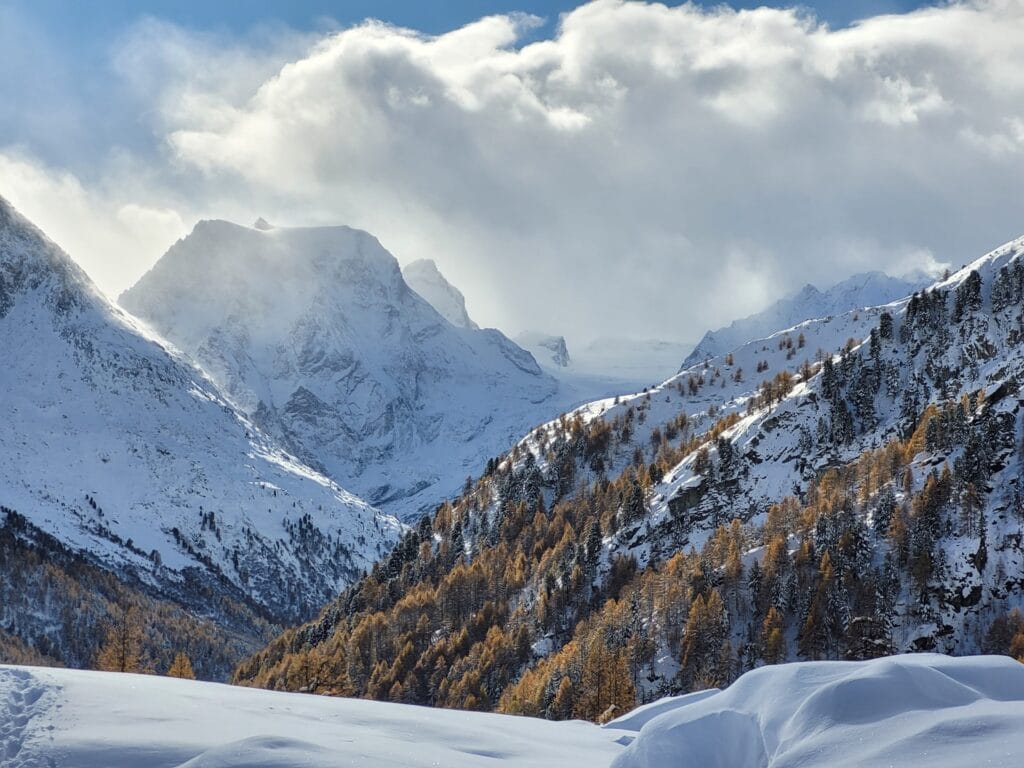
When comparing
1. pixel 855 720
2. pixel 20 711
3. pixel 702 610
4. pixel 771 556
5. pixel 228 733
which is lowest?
pixel 228 733

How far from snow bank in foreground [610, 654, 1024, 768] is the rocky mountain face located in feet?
210

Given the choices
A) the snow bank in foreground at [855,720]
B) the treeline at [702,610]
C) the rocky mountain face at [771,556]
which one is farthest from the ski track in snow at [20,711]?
the rocky mountain face at [771,556]

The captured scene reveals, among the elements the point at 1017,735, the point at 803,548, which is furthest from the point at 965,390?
the point at 1017,735

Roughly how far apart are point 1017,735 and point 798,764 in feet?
16.2

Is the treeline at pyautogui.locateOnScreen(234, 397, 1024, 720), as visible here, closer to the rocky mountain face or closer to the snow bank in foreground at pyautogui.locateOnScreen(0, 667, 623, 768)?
the rocky mountain face

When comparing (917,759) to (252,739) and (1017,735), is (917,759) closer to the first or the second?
(1017,735)

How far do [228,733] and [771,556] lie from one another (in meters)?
106

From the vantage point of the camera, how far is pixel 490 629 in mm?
142500

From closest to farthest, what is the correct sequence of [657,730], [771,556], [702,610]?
[657,730], [702,610], [771,556]

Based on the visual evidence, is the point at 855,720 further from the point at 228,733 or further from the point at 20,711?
the point at 20,711

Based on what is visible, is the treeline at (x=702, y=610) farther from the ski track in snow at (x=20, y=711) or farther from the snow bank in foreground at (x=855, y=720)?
the ski track in snow at (x=20, y=711)

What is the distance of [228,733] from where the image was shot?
25000 millimetres

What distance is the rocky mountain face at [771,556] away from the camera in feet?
351

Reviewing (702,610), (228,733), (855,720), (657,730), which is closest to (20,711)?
(228,733)
